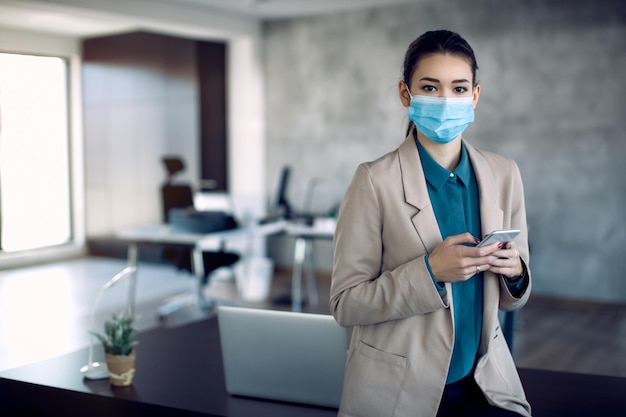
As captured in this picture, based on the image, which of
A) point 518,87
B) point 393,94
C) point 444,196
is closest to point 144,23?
point 393,94

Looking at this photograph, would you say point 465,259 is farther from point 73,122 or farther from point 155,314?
point 73,122

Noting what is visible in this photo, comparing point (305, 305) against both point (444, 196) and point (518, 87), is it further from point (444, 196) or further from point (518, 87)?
point (444, 196)

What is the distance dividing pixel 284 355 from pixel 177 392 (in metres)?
0.33

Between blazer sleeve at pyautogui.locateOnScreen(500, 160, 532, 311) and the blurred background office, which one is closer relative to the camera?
blazer sleeve at pyautogui.locateOnScreen(500, 160, 532, 311)

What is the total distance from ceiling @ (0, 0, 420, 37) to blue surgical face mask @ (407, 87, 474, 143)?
534 cm

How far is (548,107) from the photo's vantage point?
643cm

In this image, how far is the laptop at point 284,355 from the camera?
1.92 m

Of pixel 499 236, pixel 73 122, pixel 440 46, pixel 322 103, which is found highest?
pixel 322 103

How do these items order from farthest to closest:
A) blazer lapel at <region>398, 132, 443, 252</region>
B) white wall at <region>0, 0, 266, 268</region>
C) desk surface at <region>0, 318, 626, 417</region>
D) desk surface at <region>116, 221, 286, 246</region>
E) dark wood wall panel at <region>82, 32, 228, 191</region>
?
dark wood wall panel at <region>82, 32, 228, 191</region> < white wall at <region>0, 0, 266, 268</region> < desk surface at <region>116, 221, 286, 246</region> < desk surface at <region>0, 318, 626, 417</region> < blazer lapel at <region>398, 132, 443, 252</region>

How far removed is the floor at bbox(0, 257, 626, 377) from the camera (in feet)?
15.9

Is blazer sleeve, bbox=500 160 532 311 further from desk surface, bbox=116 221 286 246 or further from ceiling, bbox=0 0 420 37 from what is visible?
ceiling, bbox=0 0 420 37

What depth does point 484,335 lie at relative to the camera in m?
1.51

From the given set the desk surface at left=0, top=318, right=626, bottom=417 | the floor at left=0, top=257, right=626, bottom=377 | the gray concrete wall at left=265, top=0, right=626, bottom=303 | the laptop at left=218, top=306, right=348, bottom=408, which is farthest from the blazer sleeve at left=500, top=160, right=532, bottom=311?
the gray concrete wall at left=265, top=0, right=626, bottom=303

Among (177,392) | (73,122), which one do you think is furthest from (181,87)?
(177,392)
